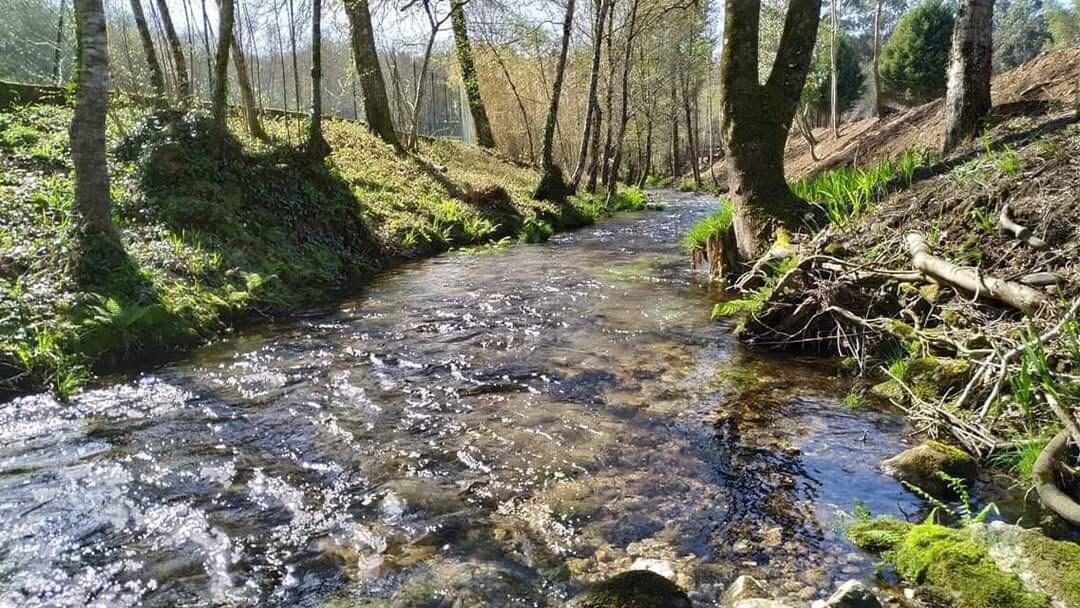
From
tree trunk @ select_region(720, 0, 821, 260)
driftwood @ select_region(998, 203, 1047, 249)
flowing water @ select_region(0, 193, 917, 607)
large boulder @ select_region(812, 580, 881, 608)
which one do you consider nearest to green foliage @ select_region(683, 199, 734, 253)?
tree trunk @ select_region(720, 0, 821, 260)

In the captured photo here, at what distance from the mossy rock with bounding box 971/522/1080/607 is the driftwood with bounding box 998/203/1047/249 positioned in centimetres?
258

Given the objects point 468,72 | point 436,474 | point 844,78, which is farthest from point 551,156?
point 844,78

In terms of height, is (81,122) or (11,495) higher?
(81,122)

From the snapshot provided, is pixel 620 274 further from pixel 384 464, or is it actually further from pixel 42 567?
pixel 42 567

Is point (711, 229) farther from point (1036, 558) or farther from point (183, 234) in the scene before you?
point (1036, 558)

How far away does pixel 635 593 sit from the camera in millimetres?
2512

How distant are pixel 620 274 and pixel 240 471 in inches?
277

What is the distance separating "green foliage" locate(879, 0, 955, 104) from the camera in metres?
28.9

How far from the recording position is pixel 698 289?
884cm

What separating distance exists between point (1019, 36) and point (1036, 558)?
52.3 meters

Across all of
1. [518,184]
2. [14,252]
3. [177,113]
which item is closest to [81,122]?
[14,252]

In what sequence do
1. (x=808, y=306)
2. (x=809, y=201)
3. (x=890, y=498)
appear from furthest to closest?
(x=809, y=201), (x=808, y=306), (x=890, y=498)

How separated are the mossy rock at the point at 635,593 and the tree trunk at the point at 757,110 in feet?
19.2

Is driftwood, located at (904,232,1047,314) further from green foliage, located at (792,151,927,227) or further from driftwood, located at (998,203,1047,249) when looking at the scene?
green foliage, located at (792,151,927,227)
